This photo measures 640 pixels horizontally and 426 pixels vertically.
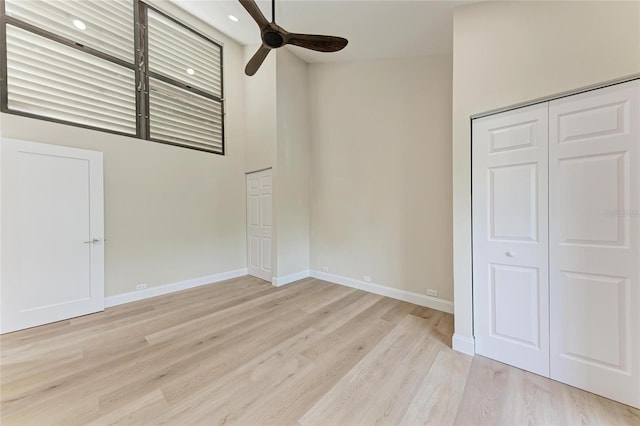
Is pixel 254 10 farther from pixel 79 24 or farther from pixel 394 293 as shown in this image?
pixel 394 293

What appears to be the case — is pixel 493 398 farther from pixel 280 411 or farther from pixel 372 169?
pixel 372 169

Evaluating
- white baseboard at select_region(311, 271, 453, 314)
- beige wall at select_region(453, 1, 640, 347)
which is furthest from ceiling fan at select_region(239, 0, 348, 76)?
white baseboard at select_region(311, 271, 453, 314)

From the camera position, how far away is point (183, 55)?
13.5ft

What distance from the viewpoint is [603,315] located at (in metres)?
1.69

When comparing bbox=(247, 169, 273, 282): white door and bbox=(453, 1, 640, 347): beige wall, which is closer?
bbox=(453, 1, 640, 347): beige wall

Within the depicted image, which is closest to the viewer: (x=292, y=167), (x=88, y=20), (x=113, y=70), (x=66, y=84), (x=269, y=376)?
(x=269, y=376)

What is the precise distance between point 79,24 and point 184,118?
60.1 inches

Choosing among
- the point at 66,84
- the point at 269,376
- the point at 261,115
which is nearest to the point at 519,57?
the point at 269,376

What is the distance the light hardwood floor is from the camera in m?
1.55

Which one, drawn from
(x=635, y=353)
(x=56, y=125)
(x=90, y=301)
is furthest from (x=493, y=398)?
(x=56, y=125)

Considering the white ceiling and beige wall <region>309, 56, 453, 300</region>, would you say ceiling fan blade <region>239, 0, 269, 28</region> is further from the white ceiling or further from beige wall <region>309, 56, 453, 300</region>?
beige wall <region>309, 56, 453, 300</region>

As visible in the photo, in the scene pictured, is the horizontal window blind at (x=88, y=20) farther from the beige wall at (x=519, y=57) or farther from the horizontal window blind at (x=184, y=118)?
the beige wall at (x=519, y=57)

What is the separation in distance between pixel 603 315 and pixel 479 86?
1956 millimetres

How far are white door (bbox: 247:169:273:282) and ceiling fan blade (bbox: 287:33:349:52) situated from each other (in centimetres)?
233
